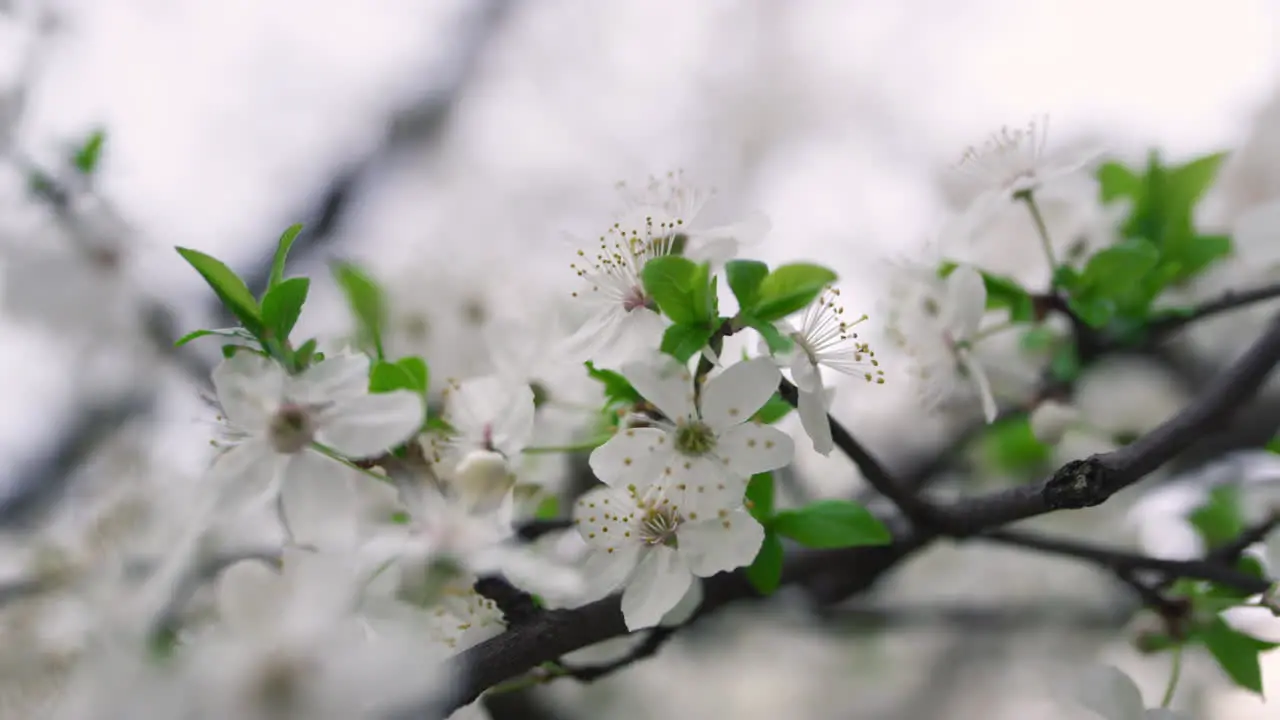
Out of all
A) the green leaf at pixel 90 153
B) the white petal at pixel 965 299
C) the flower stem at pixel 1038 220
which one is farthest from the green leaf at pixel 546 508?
the green leaf at pixel 90 153

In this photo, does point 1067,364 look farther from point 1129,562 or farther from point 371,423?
point 371,423

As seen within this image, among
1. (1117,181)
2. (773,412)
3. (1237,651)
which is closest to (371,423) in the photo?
(773,412)

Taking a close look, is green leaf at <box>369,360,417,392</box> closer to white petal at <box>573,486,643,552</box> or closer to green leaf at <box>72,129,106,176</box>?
white petal at <box>573,486,643,552</box>

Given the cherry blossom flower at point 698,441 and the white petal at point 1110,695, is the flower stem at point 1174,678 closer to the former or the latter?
the white petal at point 1110,695

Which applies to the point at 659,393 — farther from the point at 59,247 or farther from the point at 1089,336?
the point at 59,247

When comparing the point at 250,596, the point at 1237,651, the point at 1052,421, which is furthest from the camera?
the point at 1052,421
